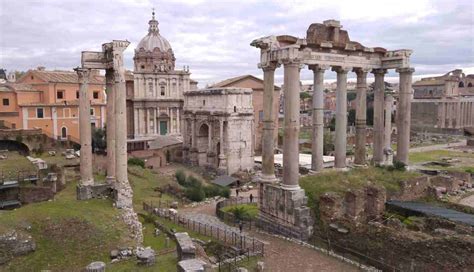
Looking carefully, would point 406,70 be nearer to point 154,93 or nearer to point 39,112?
point 39,112

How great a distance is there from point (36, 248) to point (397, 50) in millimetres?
18011

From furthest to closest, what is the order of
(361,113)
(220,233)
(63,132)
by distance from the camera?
(63,132) < (361,113) < (220,233)

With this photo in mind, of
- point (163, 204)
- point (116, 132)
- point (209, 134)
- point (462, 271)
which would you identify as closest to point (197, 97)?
point (209, 134)

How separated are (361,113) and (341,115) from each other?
1552 millimetres

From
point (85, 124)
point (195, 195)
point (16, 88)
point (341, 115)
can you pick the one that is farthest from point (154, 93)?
point (341, 115)

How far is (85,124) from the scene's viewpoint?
19.6m

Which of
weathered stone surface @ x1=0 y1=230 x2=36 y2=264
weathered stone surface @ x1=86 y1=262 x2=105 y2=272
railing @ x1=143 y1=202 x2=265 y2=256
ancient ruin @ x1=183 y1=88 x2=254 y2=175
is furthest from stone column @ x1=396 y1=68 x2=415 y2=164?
ancient ruin @ x1=183 y1=88 x2=254 y2=175

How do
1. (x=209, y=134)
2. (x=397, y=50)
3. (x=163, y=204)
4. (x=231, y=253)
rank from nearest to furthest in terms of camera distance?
(x=231, y=253) < (x=397, y=50) < (x=163, y=204) < (x=209, y=134)

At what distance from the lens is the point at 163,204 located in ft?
81.3

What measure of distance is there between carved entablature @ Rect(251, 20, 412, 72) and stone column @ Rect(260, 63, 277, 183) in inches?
18.2

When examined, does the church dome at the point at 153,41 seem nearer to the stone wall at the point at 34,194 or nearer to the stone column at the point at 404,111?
the stone wall at the point at 34,194

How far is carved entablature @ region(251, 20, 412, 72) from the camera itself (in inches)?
689

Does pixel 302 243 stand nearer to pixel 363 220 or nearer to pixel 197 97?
pixel 363 220

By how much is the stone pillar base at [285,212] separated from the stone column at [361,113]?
5.95 meters
